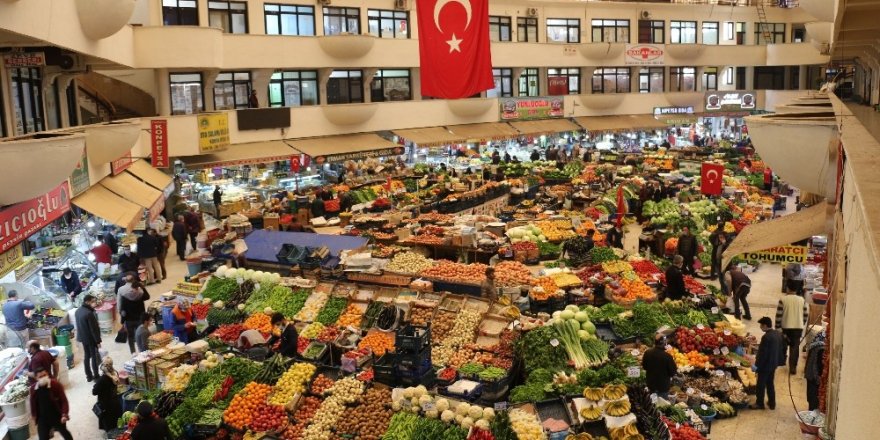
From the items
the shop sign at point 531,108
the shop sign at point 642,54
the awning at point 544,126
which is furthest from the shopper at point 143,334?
the shop sign at point 642,54

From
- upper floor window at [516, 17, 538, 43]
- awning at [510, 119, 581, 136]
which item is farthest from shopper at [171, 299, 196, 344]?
upper floor window at [516, 17, 538, 43]

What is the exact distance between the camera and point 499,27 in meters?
34.5

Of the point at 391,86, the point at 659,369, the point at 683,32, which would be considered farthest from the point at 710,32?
the point at 659,369

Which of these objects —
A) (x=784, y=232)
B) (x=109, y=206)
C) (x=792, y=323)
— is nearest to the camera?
(x=784, y=232)

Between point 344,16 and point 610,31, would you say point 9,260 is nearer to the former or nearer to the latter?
point 344,16

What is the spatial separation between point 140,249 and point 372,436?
1050cm

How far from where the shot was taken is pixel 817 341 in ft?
31.9

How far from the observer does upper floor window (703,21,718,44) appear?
1665 inches

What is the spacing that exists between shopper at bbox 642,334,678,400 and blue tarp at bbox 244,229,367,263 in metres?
6.40

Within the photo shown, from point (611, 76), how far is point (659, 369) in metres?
32.9

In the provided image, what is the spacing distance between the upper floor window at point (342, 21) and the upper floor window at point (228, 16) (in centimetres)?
362

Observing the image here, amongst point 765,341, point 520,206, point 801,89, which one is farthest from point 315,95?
point 801,89

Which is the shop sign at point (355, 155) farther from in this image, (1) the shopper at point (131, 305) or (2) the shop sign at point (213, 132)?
(1) the shopper at point (131, 305)

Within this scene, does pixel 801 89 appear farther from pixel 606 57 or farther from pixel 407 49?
pixel 407 49
